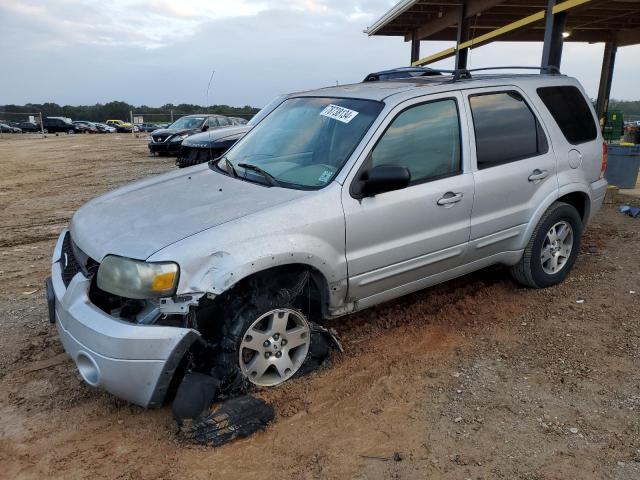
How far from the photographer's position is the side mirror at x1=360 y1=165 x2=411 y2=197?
10.4 ft

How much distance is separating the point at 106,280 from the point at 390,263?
5.81 feet

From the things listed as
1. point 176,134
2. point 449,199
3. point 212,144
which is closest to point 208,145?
point 212,144

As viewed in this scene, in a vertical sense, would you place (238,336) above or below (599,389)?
above

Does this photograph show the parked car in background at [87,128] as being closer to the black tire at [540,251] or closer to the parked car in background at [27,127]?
the parked car in background at [27,127]

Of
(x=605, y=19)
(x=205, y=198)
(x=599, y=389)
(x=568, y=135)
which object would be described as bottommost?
(x=599, y=389)

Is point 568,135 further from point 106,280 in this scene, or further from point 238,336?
point 106,280

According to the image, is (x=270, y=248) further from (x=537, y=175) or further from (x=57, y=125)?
(x=57, y=125)

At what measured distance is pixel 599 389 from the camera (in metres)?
3.21

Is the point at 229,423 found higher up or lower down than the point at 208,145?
lower down

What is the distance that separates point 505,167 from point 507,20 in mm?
11047

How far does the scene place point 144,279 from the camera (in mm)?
2650

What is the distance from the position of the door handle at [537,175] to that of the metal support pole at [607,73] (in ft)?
40.2

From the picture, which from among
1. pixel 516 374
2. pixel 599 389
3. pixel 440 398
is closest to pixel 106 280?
pixel 440 398

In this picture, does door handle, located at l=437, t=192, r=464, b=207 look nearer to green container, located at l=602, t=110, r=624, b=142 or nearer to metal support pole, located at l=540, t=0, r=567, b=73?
metal support pole, located at l=540, t=0, r=567, b=73
